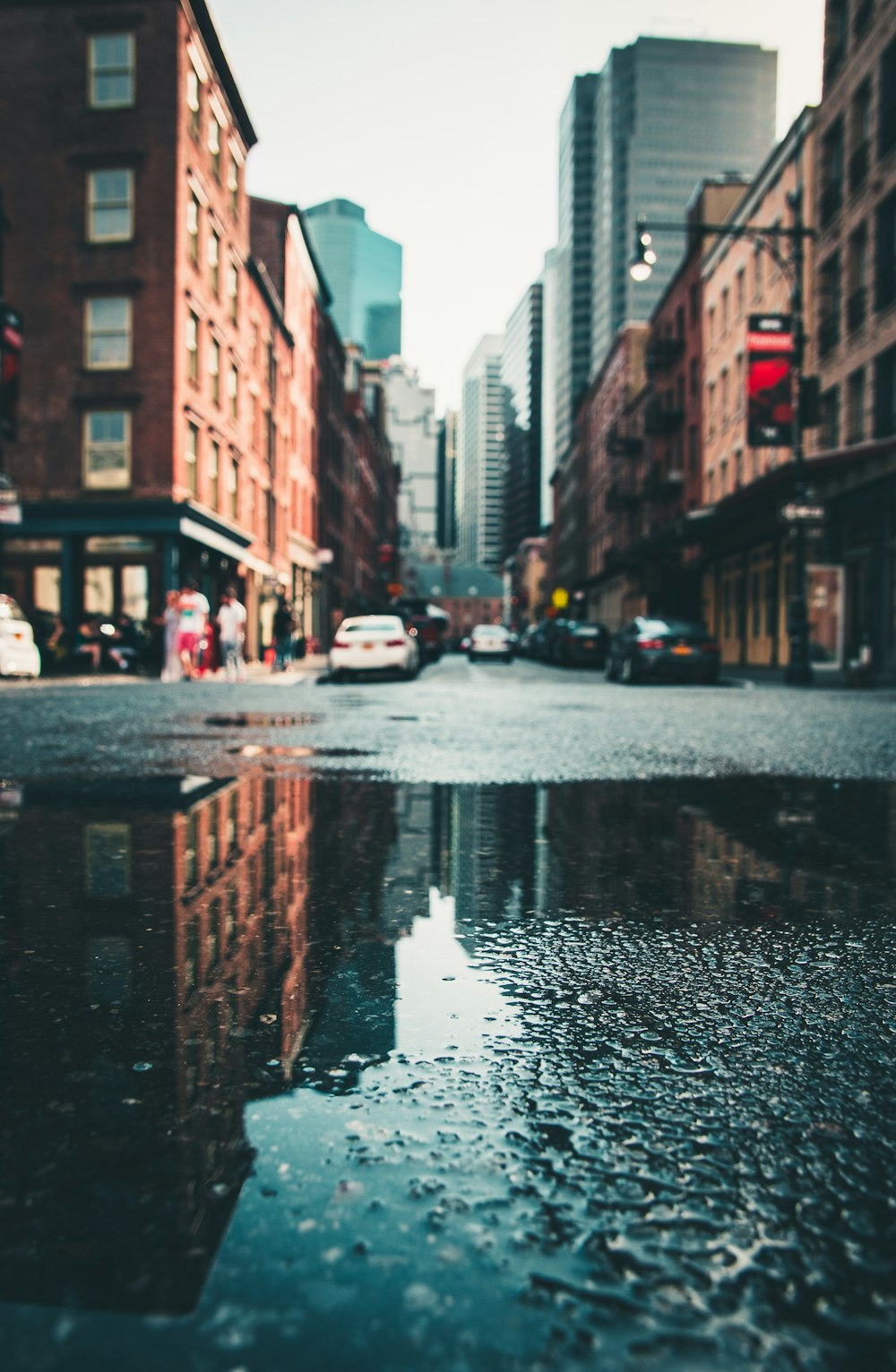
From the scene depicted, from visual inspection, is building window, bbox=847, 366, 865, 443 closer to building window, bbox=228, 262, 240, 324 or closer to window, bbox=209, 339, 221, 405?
window, bbox=209, 339, 221, 405

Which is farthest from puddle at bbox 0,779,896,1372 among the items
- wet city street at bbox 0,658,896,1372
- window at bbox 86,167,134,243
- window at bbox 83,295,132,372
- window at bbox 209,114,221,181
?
window at bbox 209,114,221,181

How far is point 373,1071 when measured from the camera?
198 cm

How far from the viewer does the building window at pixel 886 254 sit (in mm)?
24922

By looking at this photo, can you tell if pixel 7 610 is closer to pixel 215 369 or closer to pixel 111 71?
pixel 215 369

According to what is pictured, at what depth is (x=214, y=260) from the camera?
35.1m

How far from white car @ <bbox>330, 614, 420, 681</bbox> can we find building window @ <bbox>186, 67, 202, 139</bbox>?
55.1ft

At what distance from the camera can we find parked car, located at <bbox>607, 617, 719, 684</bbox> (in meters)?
23.2

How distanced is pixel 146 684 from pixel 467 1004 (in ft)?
69.0

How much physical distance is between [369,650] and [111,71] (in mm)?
18350

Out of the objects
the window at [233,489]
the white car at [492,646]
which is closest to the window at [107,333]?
the window at [233,489]

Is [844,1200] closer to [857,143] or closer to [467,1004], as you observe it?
[467,1004]

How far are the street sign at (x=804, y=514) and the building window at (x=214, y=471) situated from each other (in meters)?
18.8

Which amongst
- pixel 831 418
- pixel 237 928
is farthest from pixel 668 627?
pixel 237 928

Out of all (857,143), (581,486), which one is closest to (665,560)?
(857,143)
